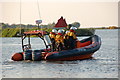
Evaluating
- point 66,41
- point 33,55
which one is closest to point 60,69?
point 66,41

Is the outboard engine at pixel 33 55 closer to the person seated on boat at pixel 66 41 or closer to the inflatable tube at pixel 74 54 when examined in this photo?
the inflatable tube at pixel 74 54

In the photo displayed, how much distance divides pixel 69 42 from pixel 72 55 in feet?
2.15

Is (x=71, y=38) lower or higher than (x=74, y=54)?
higher

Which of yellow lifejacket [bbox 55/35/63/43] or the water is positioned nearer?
the water

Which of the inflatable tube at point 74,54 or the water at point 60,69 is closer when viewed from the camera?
the water at point 60,69

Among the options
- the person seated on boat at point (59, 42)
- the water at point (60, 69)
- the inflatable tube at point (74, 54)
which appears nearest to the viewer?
the water at point (60, 69)

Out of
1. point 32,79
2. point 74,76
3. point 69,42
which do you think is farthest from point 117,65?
point 32,79

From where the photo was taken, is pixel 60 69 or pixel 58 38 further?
pixel 58 38

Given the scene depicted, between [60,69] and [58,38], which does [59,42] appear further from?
[60,69]

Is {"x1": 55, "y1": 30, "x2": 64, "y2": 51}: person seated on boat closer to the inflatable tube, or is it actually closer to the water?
the inflatable tube

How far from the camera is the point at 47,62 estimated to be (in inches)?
771

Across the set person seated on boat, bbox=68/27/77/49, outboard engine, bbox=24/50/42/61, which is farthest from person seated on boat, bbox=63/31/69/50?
outboard engine, bbox=24/50/42/61

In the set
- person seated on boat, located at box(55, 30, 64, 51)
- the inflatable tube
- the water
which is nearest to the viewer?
the water

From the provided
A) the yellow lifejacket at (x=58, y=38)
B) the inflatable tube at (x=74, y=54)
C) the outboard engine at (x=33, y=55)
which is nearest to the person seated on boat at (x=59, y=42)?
the yellow lifejacket at (x=58, y=38)
